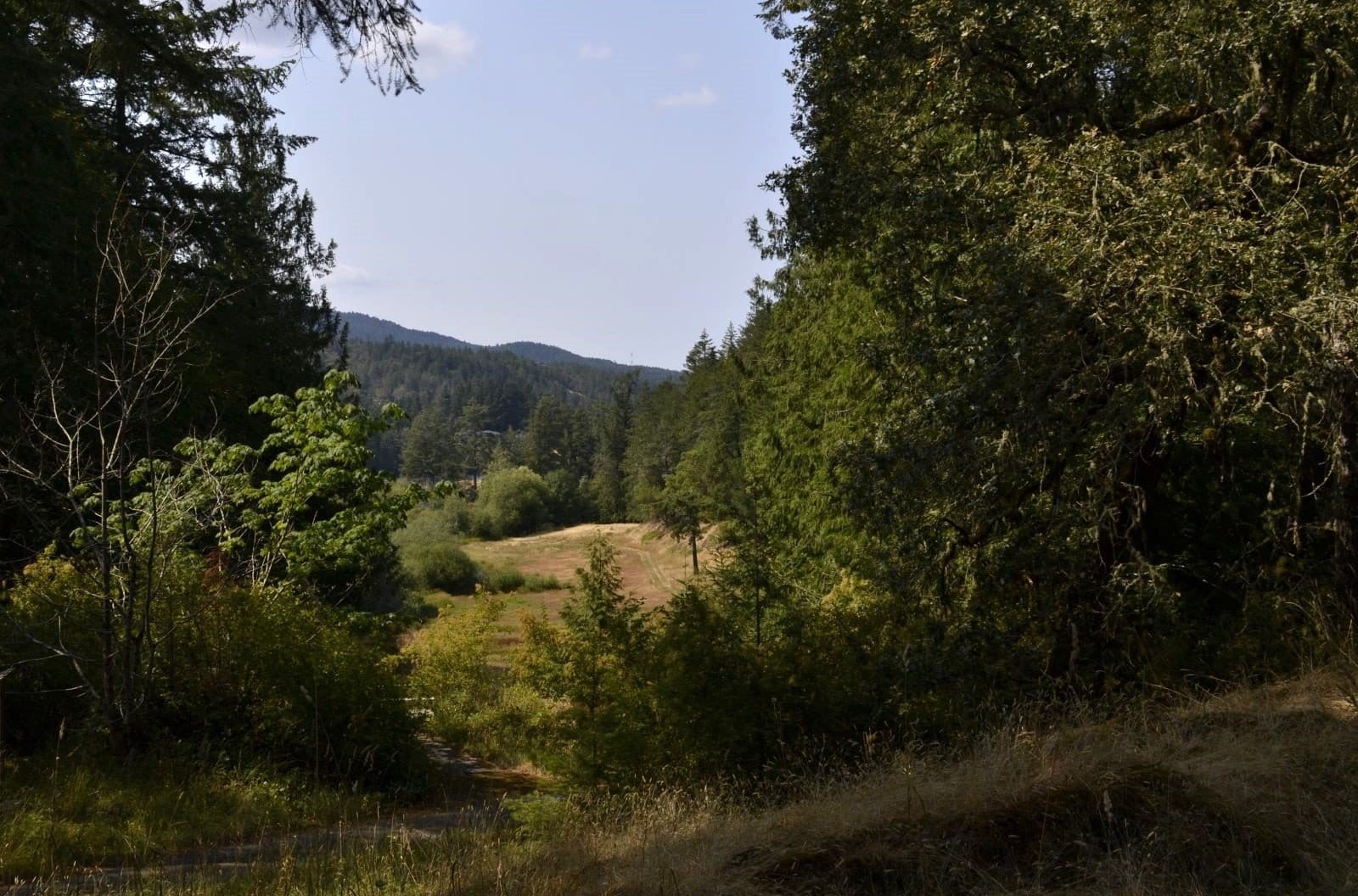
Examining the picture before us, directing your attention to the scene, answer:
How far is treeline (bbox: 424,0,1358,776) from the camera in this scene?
7.60 meters

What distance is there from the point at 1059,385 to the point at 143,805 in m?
8.14

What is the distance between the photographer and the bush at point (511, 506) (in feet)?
277

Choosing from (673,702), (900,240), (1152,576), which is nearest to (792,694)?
(673,702)

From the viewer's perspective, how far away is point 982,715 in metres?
8.02

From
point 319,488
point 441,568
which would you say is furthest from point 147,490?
point 441,568

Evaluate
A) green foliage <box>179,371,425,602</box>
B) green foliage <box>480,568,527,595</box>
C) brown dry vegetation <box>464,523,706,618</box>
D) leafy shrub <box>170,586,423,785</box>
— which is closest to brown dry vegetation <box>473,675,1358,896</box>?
leafy shrub <box>170,586,423,785</box>

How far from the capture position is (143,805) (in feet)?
26.1

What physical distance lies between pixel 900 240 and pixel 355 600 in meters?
16.1

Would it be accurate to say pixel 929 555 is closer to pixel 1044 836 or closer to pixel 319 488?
pixel 1044 836

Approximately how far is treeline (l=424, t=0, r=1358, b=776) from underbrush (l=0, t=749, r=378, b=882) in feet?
9.13

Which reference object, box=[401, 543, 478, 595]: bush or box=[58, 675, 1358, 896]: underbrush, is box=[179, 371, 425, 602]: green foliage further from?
box=[401, 543, 478, 595]: bush

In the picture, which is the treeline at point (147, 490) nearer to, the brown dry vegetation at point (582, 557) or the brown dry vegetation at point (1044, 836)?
the brown dry vegetation at point (1044, 836)

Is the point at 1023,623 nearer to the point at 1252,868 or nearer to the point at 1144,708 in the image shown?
the point at 1144,708

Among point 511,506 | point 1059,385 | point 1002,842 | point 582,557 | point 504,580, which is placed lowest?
point 504,580
